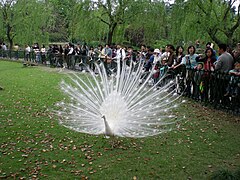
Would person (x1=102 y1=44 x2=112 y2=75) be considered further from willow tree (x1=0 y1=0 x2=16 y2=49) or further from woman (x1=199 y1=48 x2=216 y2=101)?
willow tree (x1=0 y1=0 x2=16 y2=49)

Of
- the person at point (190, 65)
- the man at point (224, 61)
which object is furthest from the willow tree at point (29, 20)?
the man at point (224, 61)

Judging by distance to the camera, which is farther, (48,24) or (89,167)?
(48,24)

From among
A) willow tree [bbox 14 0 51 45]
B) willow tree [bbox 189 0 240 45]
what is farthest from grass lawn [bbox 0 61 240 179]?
willow tree [bbox 14 0 51 45]

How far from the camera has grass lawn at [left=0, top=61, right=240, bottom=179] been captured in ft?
17.3

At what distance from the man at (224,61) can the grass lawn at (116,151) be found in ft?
4.53

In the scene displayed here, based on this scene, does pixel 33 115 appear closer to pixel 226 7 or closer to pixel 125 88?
pixel 125 88

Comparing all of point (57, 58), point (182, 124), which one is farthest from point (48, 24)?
point (182, 124)

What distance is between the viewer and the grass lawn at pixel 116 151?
17.3 feet

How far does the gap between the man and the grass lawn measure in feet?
4.53

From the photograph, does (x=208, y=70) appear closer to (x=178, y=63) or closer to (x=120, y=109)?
(x=178, y=63)

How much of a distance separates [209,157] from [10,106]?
20.9 ft

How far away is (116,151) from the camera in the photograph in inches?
240

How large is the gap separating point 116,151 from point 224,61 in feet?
15.8

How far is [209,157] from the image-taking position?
5.88m
